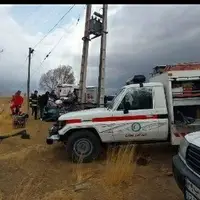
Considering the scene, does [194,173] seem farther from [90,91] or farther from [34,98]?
[90,91]

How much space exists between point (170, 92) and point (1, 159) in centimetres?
434

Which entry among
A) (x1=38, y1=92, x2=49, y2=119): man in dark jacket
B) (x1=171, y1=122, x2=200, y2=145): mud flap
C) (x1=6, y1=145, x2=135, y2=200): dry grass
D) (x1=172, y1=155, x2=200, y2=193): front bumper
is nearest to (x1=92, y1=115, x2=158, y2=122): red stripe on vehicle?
(x1=171, y1=122, x2=200, y2=145): mud flap

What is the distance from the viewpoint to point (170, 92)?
8.83 m

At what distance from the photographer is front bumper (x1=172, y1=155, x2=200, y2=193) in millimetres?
4440

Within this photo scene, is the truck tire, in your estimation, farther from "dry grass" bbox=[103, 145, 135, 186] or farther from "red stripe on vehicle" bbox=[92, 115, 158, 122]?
"dry grass" bbox=[103, 145, 135, 186]

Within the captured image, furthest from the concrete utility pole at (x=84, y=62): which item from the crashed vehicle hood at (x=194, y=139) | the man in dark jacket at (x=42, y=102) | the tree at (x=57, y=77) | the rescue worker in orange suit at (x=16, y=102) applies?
the tree at (x=57, y=77)

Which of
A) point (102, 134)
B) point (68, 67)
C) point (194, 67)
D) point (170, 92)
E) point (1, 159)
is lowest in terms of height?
point (1, 159)

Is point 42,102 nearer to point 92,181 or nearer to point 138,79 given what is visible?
point 138,79

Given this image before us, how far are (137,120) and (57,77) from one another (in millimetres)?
67061

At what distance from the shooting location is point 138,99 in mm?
9133

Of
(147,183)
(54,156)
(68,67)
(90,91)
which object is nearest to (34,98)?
(90,91)

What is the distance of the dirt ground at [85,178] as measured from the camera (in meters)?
6.39

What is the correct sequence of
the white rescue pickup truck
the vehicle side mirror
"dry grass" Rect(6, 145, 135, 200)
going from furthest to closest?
the vehicle side mirror
the white rescue pickup truck
"dry grass" Rect(6, 145, 135, 200)

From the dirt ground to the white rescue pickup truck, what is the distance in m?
0.49
